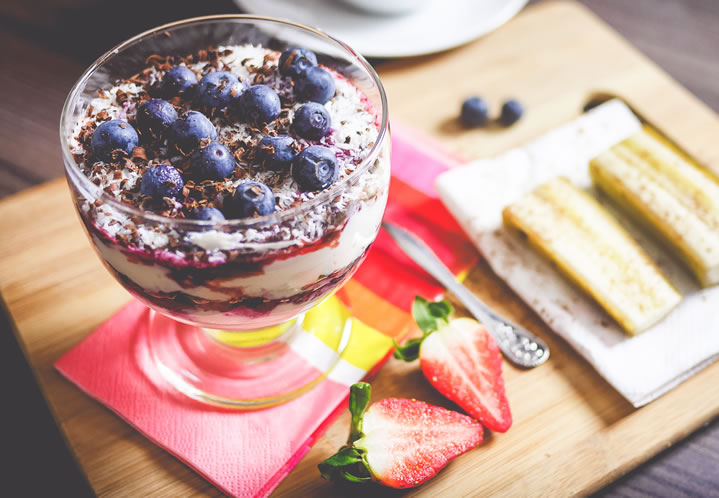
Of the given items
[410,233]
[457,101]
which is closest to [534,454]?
[410,233]

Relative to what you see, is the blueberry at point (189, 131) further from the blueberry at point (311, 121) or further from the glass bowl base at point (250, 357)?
the glass bowl base at point (250, 357)

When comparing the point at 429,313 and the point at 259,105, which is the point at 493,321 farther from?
the point at 259,105

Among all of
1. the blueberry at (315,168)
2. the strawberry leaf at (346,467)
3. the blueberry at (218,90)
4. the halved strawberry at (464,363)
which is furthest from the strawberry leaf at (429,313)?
the blueberry at (218,90)

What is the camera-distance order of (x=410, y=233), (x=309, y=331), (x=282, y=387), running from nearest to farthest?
(x=282, y=387), (x=309, y=331), (x=410, y=233)

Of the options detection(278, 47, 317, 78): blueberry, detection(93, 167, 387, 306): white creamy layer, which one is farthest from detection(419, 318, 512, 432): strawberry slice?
detection(278, 47, 317, 78): blueberry

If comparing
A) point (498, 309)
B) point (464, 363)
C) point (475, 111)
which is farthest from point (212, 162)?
point (475, 111)

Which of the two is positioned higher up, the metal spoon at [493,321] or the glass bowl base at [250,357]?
the metal spoon at [493,321]

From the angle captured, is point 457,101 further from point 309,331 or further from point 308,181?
point 308,181
